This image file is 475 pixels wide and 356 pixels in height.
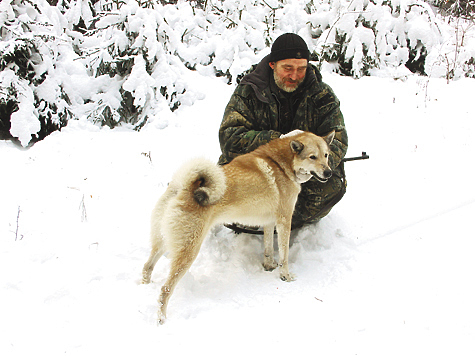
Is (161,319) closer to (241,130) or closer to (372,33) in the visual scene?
(241,130)

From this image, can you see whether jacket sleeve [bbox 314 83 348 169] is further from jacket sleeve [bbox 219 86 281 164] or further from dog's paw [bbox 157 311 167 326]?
dog's paw [bbox 157 311 167 326]

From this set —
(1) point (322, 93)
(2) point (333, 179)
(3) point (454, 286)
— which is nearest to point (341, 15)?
(1) point (322, 93)

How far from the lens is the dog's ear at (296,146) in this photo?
9.69 ft

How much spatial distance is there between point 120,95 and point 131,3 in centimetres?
184

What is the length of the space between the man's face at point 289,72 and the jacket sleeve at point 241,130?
1.23 feet

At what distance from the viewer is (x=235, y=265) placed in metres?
3.25

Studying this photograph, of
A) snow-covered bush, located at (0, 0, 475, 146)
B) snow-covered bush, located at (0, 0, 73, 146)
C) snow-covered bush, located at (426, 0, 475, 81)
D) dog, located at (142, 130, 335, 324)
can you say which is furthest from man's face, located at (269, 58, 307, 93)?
snow-covered bush, located at (426, 0, 475, 81)

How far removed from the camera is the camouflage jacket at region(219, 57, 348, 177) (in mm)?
3439

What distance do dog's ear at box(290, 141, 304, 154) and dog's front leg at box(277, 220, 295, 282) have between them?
0.71 m

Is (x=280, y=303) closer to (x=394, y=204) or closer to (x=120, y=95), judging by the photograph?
(x=394, y=204)

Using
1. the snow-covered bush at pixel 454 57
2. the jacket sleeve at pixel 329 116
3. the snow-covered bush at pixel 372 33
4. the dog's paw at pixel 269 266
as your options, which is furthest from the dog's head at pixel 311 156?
the snow-covered bush at pixel 454 57

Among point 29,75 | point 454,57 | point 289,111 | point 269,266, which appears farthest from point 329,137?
point 454,57

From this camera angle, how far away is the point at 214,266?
320 cm

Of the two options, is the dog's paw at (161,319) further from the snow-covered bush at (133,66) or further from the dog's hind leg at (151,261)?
the snow-covered bush at (133,66)
